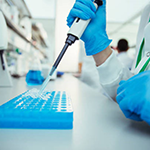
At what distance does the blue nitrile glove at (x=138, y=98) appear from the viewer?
1.26 feet

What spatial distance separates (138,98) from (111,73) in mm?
333

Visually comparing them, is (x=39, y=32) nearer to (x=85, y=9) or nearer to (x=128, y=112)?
(x=85, y=9)

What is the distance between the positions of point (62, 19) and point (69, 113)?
3360mm

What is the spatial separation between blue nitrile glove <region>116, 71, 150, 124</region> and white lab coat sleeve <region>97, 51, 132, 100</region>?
0.25m

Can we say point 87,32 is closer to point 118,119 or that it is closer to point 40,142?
point 118,119

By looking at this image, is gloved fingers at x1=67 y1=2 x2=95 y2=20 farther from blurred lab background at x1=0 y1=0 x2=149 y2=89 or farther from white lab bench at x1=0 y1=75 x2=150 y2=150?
blurred lab background at x1=0 y1=0 x2=149 y2=89

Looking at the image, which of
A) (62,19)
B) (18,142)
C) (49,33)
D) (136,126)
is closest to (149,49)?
(136,126)

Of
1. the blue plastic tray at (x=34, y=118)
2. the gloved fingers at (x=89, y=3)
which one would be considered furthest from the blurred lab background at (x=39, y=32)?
the blue plastic tray at (x=34, y=118)

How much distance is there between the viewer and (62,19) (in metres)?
3.38

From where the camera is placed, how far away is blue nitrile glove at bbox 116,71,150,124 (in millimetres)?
383

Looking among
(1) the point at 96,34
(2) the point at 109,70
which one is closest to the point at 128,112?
(2) the point at 109,70

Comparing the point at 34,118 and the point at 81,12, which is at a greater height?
the point at 81,12

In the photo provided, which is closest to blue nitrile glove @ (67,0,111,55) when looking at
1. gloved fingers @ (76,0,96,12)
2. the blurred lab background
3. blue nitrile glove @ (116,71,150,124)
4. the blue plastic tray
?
gloved fingers @ (76,0,96,12)

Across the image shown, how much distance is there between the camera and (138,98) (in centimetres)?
40
